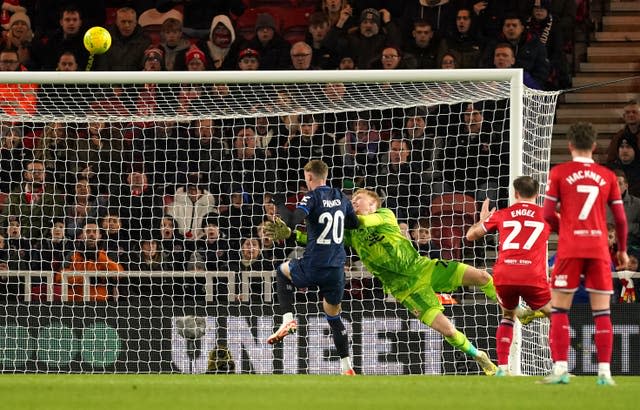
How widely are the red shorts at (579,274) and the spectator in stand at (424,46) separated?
24.4ft

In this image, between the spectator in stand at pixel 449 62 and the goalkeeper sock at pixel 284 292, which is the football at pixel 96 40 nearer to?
the goalkeeper sock at pixel 284 292

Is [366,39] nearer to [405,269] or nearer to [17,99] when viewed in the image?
[17,99]

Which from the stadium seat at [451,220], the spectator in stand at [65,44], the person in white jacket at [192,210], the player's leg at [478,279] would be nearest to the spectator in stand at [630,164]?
the stadium seat at [451,220]

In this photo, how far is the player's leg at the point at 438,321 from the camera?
12.0 m

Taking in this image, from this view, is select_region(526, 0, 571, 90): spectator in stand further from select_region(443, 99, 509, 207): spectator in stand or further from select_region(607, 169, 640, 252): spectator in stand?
select_region(607, 169, 640, 252): spectator in stand

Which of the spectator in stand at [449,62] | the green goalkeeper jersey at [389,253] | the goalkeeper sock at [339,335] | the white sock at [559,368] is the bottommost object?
the white sock at [559,368]

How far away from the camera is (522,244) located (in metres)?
11.1

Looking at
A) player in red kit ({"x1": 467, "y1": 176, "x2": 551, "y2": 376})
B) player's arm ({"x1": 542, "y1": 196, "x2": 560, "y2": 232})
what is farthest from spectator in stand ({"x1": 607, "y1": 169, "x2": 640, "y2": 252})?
player's arm ({"x1": 542, "y1": 196, "x2": 560, "y2": 232})

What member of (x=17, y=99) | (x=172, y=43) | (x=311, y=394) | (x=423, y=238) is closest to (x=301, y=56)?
(x=172, y=43)

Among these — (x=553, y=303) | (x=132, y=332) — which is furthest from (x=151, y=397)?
(x=132, y=332)

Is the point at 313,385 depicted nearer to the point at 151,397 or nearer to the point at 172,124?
the point at 151,397

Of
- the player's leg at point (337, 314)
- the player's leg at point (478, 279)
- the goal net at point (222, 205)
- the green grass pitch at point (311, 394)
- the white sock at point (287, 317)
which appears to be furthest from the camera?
the goal net at point (222, 205)

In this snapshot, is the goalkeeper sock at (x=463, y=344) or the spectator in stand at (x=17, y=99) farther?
the spectator in stand at (x=17, y=99)

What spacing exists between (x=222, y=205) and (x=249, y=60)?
2.30 m
